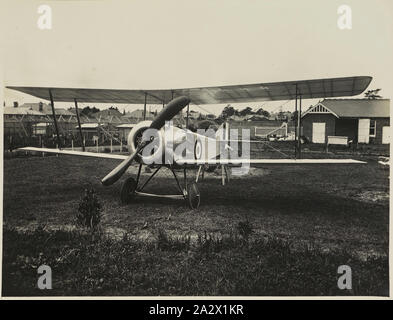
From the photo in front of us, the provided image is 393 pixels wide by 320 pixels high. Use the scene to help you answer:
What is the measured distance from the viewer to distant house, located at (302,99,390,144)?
13.3 feet

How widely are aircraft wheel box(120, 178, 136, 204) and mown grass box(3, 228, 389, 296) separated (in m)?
0.96

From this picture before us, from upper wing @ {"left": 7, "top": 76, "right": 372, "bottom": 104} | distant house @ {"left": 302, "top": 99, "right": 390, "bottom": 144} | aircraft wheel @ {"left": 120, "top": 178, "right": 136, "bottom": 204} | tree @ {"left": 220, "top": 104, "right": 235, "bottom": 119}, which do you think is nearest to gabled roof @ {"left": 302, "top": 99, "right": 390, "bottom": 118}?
distant house @ {"left": 302, "top": 99, "right": 390, "bottom": 144}

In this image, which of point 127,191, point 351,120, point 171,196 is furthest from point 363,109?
point 127,191

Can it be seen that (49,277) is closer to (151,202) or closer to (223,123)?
(151,202)

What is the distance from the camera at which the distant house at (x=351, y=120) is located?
13.3ft

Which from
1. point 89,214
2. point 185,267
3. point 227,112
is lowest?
point 185,267

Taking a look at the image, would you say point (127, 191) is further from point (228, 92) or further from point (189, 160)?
point (228, 92)

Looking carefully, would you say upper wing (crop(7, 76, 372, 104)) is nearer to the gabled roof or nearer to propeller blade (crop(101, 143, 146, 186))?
the gabled roof

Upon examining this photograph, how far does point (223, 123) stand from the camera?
18.7ft

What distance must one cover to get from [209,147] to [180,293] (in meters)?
2.68

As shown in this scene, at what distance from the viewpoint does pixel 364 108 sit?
5.10 metres

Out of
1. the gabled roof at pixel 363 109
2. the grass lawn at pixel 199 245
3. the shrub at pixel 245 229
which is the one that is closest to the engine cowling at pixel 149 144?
the grass lawn at pixel 199 245

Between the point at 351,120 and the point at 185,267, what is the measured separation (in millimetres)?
5157
